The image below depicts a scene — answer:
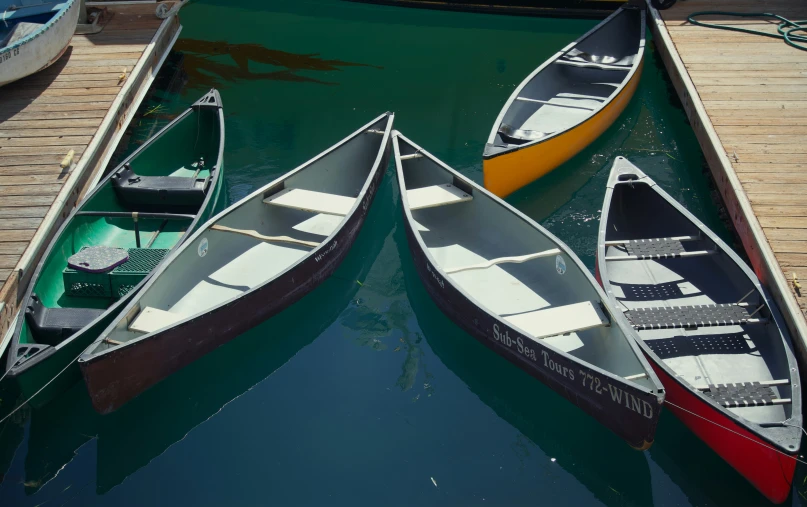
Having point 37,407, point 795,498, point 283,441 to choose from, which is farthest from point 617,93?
point 37,407

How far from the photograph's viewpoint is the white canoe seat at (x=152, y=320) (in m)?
7.48

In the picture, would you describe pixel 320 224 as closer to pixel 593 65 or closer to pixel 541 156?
pixel 541 156

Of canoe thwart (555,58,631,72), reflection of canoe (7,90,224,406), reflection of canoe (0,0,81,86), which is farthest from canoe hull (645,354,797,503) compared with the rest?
reflection of canoe (0,0,81,86)

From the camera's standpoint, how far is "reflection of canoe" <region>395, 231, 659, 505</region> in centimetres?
720

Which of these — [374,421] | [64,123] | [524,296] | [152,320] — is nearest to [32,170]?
[64,123]

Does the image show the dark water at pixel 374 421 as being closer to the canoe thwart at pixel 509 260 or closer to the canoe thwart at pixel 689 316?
the canoe thwart at pixel 509 260

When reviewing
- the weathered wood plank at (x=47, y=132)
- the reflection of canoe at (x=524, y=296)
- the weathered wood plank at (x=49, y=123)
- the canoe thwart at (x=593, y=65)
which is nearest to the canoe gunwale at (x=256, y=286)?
the reflection of canoe at (x=524, y=296)

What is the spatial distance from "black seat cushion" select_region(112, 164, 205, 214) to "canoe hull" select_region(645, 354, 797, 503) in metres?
6.14

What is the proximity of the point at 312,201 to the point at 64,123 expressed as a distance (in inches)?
159

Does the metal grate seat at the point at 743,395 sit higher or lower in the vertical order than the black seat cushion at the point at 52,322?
Answer: higher

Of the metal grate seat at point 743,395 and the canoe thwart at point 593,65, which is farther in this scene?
the canoe thwart at point 593,65

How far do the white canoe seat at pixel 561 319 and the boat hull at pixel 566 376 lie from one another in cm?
21

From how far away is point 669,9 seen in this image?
13711mm

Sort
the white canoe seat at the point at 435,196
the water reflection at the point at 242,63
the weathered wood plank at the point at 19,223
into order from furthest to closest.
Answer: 1. the water reflection at the point at 242,63
2. the white canoe seat at the point at 435,196
3. the weathered wood plank at the point at 19,223
